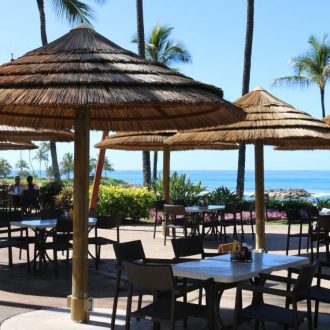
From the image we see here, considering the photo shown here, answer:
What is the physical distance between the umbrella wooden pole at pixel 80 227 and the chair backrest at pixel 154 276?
115 centimetres

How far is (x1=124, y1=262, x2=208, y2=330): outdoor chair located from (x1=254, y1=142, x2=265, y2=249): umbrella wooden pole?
5049 millimetres

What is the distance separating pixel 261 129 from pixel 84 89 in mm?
4491

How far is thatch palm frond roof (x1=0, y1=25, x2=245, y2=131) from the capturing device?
5.21m

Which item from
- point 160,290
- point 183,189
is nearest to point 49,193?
point 183,189

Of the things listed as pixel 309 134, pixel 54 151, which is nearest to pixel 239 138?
pixel 309 134

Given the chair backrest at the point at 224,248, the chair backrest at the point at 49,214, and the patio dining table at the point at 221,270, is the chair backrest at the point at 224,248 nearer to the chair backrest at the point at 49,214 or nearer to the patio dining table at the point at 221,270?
the patio dining table at the point at 221,270

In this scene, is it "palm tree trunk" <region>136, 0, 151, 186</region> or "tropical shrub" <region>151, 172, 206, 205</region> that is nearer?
"tropical shrub" <region>151, 172, 206, 205</region>

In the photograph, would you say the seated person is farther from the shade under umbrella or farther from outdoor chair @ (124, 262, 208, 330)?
outdoor chair @ (124, 262, 208, 330)

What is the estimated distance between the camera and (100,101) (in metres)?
5.15

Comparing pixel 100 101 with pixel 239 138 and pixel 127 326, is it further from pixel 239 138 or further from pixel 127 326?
pixel 239 138

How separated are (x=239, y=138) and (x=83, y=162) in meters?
3.64

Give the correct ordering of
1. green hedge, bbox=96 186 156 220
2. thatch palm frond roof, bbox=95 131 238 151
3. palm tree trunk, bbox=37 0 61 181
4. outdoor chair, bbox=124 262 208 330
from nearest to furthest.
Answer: outdoor chair, bbox=124 262 208 330, thatch palm frond roof, bbox=95 131 238 151, green hedge, bbox=96 186 156 220, palm tree trunk, bbox=37 0 61 181

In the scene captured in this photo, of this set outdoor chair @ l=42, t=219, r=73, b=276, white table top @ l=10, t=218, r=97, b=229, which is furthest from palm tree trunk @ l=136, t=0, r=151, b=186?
outdoor chair @ l=42, t=219, r=73, b=276

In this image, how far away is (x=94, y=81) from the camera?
5.33 meters
